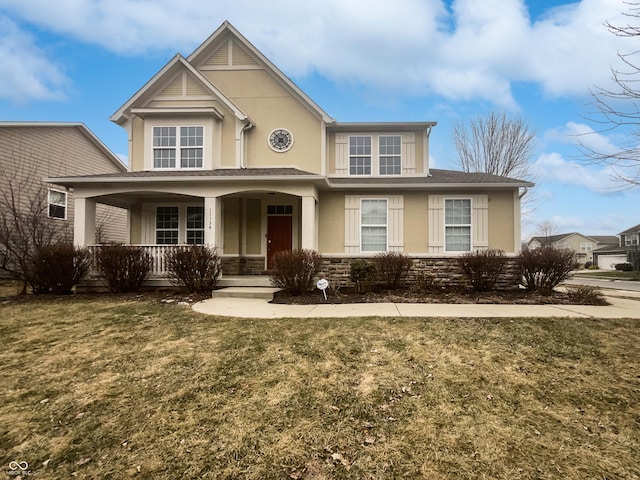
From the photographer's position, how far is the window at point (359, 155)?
12.5 meters

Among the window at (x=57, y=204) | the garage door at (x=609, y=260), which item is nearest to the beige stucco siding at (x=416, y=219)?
the window at (x=57, y=204)

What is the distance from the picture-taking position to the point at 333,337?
17.5ft

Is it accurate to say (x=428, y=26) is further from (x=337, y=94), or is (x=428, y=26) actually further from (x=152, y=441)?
(x=152, y=441)

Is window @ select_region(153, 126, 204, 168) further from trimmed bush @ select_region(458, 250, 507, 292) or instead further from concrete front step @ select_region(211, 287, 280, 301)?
trimmed bush @ select_region(458, 250, 507, 292)

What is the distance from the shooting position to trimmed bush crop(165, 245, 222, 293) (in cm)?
955

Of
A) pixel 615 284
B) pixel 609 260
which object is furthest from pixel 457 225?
pixel 609 260

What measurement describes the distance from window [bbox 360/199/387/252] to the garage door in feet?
149

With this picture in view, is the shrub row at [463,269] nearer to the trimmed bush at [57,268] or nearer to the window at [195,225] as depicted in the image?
the window at [195,225]

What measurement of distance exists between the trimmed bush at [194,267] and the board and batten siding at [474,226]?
267 inches

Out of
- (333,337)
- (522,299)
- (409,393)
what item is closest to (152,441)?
(409,393)

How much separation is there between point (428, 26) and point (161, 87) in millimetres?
9254

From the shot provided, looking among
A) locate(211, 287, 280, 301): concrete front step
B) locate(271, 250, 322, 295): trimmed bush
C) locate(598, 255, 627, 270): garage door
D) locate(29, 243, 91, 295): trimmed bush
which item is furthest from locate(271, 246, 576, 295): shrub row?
locate(598, 255, 627, 270): garage door

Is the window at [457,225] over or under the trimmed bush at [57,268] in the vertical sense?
over

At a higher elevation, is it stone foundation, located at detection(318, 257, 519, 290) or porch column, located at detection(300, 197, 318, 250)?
porch column, located at detection(300, 197, 318, 250)
